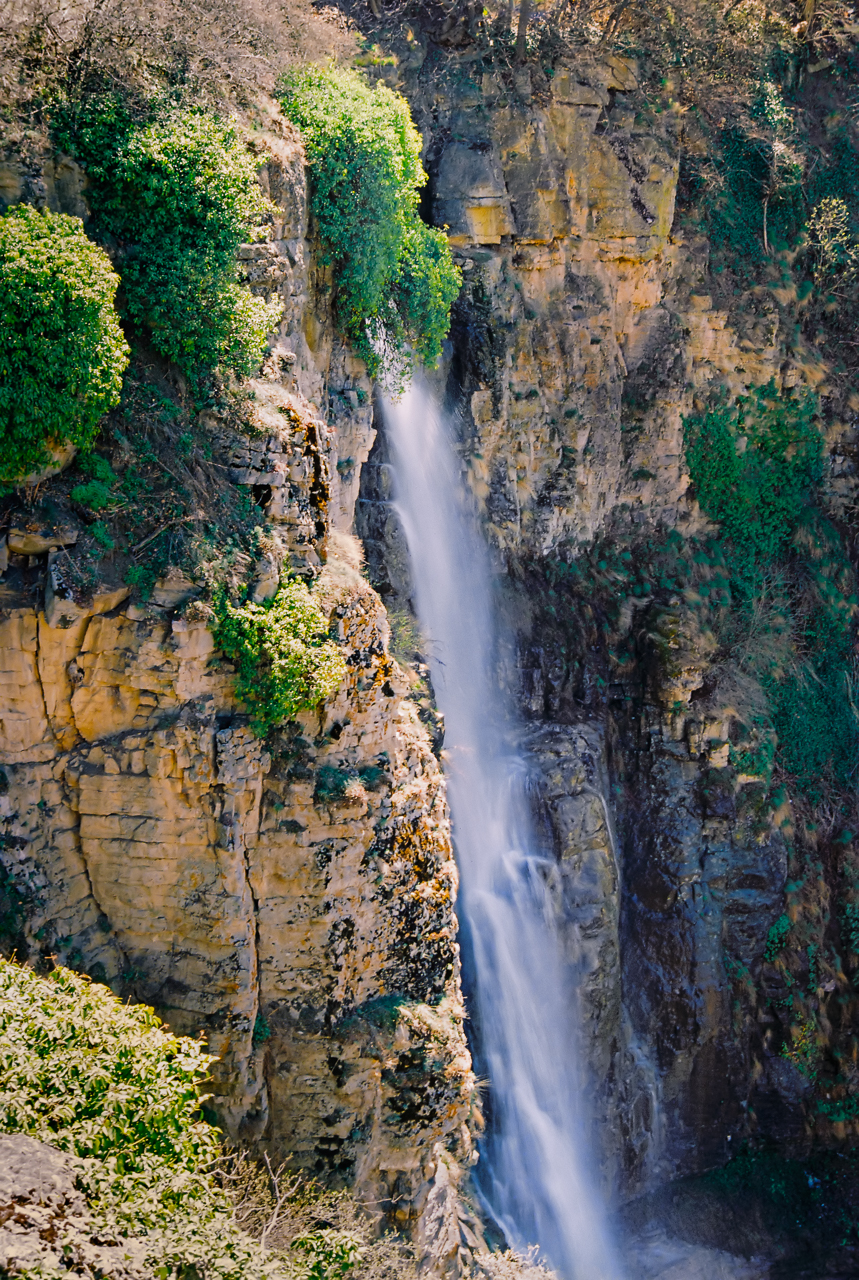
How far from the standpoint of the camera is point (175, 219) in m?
10.7

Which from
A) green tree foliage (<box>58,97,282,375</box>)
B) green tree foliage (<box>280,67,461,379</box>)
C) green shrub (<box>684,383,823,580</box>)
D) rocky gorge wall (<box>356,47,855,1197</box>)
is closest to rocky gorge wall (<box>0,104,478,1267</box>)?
green tree foliage (<box>58,97,282,375</box>)

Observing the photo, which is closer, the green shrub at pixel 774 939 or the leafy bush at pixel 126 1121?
the leafy bush at pixel 126 1121

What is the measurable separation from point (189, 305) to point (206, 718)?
461 cm

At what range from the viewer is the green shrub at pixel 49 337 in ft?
29.9

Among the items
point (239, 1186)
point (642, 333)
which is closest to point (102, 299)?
point (239, 1186)

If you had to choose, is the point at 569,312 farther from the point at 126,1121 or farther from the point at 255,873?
the point at 126,1121

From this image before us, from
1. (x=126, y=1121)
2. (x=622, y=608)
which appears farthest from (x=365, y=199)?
(x=126, y=1121)

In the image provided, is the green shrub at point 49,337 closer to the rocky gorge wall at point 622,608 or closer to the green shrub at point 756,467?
the rocky gorge wall at point 622,608

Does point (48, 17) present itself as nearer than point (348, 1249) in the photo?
No

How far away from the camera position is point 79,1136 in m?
7.83

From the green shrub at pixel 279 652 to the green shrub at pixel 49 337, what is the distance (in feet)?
7.74

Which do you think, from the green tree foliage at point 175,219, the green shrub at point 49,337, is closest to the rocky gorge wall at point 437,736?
the green tree foliage at point 175,219

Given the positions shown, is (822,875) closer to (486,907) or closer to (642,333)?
(486,907)

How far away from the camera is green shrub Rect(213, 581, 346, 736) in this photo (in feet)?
34.6
